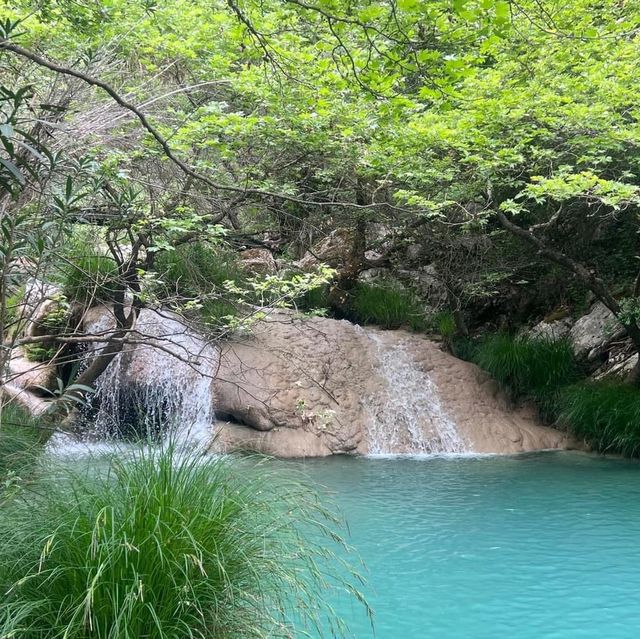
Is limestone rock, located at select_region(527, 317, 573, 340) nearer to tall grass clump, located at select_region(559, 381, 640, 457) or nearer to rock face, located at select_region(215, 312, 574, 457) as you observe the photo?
rock face, located at select_region(215, 312, 574, 457)

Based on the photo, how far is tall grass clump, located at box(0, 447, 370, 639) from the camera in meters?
2.50

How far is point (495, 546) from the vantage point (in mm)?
5699

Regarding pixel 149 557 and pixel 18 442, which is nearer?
pixel 149 557

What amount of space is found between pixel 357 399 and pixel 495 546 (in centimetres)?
508

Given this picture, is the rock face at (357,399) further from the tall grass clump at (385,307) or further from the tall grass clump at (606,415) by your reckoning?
the tall grass clump at (385,307)

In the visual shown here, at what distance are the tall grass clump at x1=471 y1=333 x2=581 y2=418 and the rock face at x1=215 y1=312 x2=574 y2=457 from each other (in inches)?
11.2

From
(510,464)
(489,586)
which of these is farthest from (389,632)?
(510,464)

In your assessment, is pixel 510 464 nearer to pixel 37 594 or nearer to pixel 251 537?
pixel 251 537

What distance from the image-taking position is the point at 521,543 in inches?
228

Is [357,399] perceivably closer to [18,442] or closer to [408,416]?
[408,416]

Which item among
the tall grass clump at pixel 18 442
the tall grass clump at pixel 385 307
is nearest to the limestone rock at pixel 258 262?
the tall grass clump at pixel 385 307

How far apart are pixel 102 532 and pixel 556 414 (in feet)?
30.2

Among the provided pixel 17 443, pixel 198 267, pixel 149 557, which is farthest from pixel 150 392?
pixel 149 557

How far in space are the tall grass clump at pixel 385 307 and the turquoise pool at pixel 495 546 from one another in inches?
168
